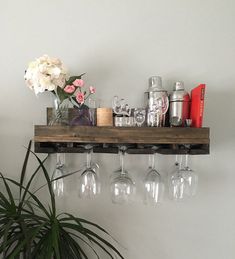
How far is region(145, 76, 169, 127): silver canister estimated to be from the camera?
1.35 m

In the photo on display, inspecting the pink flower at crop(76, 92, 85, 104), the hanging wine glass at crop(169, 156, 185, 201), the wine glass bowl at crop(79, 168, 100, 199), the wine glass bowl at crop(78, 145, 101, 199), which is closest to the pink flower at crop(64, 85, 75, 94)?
the pink flower at crop(76, 92, 85, 104)

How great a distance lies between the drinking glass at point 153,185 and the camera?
4.63 feet

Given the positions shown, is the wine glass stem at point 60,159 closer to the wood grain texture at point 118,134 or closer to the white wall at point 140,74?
the white wall at point 140,74

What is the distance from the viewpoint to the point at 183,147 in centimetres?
140

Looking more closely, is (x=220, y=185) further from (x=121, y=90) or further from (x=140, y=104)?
(x=121, y=90)

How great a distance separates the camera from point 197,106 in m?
1.30

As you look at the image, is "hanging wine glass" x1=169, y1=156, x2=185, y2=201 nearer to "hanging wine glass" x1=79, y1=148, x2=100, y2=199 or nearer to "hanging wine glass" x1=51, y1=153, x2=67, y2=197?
"hanging wine glass" x1=79, y1=148, x2=100, y2=199

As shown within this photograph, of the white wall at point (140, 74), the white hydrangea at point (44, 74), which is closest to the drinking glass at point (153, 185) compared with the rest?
the white wall at point (140, 74)

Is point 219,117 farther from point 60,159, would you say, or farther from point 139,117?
point 60,159

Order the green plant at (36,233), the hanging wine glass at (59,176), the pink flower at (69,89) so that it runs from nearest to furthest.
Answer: the green plant at (36,233), the pink flower at (69,89), the hanging wine glass at (59,176)

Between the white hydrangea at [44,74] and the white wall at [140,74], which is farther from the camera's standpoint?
the white wall at [140,74]

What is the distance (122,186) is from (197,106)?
1.60 feet

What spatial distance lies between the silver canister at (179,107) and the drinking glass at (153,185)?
23cm

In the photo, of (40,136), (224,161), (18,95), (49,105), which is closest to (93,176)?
(40,136)
